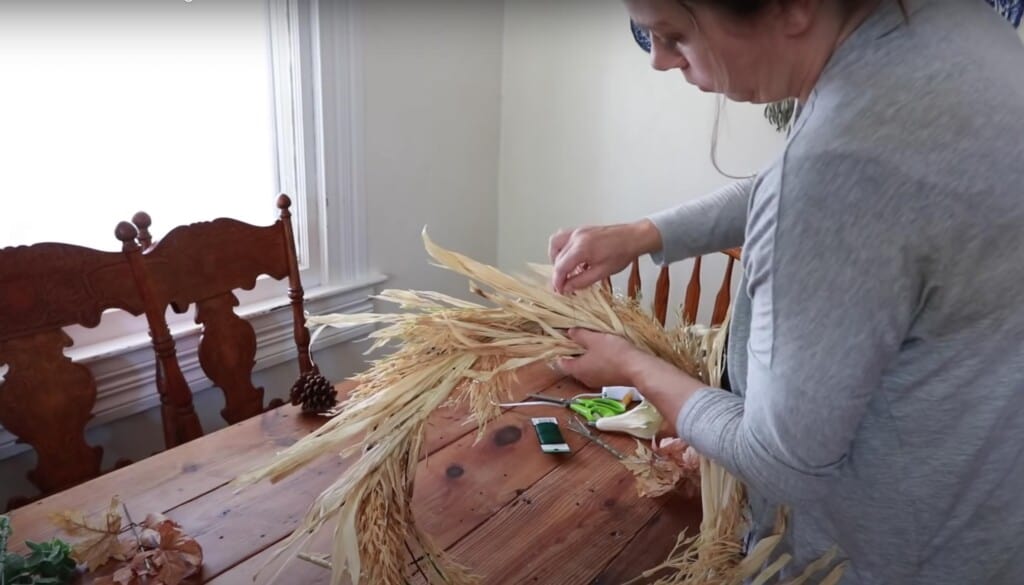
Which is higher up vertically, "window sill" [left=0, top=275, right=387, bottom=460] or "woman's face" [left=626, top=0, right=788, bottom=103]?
"woman's face" [left=626, top=0, right=788, bottom=103]

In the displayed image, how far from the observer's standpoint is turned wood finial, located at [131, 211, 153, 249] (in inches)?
53.9

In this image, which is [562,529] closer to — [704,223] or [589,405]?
[589,405]

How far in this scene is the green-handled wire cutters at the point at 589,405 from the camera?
4.21ft

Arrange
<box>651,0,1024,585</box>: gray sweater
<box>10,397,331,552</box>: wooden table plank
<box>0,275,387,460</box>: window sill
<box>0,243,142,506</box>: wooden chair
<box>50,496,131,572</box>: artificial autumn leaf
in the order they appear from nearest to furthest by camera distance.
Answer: <box>651,0,1024,585</box>: gray sweater, <box>50,496,131,572</box>: artificial autumn leaf, <box>10,397,331,552</box>: wooden table plank, <box>0,243,142,506</box>: wooden chair, <box>0,275,387,460</box>: window sill

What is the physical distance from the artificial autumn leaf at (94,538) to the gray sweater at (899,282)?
0.76 meters

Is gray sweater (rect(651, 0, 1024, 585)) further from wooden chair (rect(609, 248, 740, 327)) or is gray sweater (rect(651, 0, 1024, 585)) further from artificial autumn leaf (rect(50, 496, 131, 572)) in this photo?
wooden chair (rect(609, 248, 740, 327))

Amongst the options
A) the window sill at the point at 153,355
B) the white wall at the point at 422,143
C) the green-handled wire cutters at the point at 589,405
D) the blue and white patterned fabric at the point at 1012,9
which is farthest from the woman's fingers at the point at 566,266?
the blue and white patterned fabric at the point at 1012,9

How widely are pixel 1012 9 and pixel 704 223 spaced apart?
1.16 meters

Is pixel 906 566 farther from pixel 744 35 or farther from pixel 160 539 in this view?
pixel 160 539

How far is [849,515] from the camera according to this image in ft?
2.31

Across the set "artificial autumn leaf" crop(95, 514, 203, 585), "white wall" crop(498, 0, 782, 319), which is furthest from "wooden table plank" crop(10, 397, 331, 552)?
"white wall" crop(498, 0, 782, 319)

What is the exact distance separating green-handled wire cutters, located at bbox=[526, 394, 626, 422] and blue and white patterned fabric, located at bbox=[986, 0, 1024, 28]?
4.08 ft

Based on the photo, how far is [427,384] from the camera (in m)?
0.84

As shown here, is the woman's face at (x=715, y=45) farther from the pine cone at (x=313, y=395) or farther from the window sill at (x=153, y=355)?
the window sill at (x=153, y=355)
